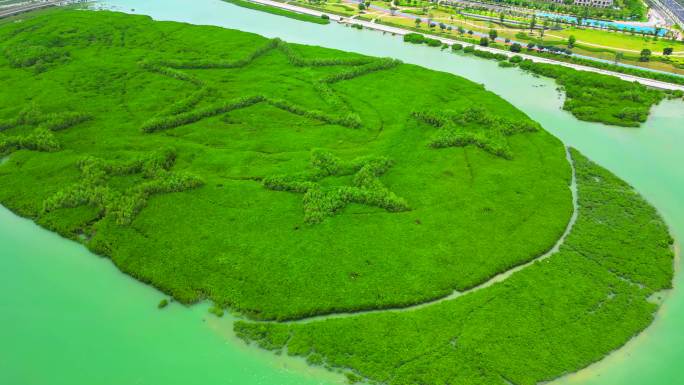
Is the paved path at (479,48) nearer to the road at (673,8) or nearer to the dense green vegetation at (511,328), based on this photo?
the dense green vegetation at (511,328)

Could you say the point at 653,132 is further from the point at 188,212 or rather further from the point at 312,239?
the point at 188,212

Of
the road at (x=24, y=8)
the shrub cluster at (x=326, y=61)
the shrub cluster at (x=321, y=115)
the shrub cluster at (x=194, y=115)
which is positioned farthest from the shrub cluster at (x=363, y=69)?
the road at (x=24, y=8)

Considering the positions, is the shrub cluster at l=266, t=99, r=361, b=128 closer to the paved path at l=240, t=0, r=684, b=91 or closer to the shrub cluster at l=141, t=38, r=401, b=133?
the shrub cluster at l=141, t=38, r=401, b=133

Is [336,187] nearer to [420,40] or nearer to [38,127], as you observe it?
[38,127]

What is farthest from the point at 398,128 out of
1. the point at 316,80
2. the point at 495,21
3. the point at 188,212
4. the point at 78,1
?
the point at 78,1

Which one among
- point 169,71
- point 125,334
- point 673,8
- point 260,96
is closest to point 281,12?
point 169,71

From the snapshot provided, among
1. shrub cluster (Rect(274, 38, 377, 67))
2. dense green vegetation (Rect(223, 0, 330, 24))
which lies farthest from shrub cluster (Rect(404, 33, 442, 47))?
dense green vegetation (Rect(223, 0, 330, 24))
